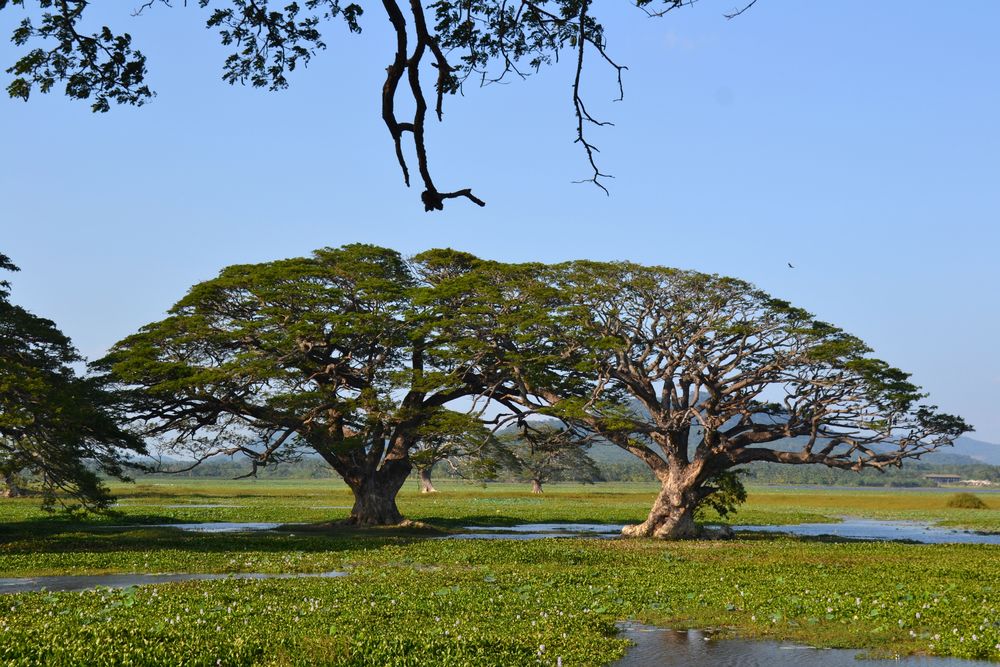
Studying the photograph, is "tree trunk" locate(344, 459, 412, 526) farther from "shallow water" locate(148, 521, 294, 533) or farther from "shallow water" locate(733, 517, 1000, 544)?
"shallow water" locate(733, 517, 1000, 544)

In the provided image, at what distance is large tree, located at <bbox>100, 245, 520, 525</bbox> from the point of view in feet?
146

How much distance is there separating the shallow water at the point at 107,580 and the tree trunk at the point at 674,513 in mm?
19085

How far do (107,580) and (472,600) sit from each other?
32.8 feet

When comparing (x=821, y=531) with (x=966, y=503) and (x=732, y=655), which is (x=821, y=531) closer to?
(x=732, y=655)

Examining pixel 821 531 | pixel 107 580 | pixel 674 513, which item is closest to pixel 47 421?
pixel 107 580

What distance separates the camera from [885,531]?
50.1m

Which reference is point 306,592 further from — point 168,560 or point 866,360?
→ point 866,360

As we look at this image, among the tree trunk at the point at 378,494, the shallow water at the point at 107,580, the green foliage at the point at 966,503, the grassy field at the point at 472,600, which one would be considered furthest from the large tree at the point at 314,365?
the green foliage at the point at 966,503

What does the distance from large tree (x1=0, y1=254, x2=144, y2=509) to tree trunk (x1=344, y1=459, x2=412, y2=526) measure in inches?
448

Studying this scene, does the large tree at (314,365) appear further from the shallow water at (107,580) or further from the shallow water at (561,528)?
the shallow water at (107,580)

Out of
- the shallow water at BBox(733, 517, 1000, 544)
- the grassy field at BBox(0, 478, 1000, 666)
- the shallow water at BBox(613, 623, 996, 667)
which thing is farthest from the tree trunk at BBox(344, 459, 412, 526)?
the shallow water at BBox(613, 623, 996, 667)

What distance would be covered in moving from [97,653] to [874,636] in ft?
36.6

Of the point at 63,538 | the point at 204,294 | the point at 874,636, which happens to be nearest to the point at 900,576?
the point at 874,636

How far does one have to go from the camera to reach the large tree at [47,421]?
30.9 metres
